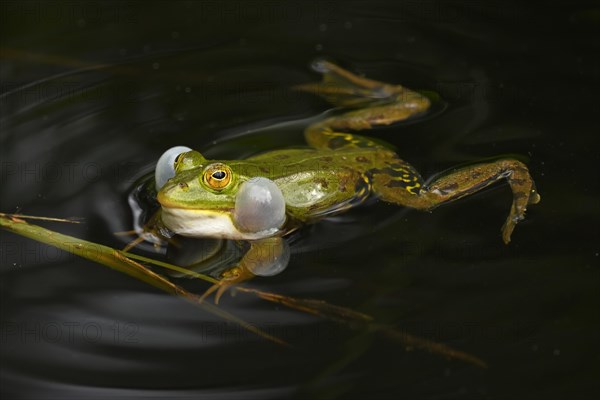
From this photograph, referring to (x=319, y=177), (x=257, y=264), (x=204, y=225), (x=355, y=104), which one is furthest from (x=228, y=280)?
(x=355, y=104)

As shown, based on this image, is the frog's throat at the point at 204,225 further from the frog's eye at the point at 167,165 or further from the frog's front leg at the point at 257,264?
the frog's eye at the point at 167,165

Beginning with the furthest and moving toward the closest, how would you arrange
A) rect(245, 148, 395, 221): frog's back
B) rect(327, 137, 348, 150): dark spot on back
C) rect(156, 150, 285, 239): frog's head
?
rect(327, 137, 348, 150): dark spot on back < rect(245, 148, 395, 221): frog's back < rect(156, 150, 285, 239): frog's head

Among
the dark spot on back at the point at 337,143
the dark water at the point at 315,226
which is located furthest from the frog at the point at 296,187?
the dark water at the point at 315,226

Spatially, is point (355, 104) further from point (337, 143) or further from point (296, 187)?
point (296, 187)

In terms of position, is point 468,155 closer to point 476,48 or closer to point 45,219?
point 476,48

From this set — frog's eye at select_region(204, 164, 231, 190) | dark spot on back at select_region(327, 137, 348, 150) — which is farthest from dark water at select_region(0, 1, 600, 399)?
frog's eye at select_region(204, 164, 231, 190)

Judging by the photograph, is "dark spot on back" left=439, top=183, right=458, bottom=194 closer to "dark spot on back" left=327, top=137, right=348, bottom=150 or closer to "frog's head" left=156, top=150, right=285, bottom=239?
"dark spot on back" left=327, top=137, right=348, bottom=150

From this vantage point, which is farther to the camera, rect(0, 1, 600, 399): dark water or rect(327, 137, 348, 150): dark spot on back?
rect(327, 137, 348, 150): dark spot on back
